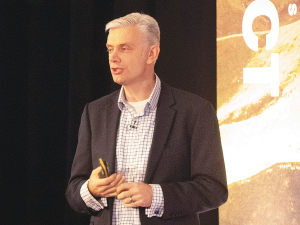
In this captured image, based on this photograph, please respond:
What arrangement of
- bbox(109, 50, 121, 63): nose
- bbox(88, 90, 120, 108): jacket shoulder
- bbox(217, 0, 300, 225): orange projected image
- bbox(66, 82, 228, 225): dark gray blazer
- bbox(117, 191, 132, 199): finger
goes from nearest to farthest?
bbox(117, 191, 132, 199): finger, bbox(66, 82, 228, 225): dark gray blazer, bbox(109, 50, 121, 63): nose, bbox(88, 90, 120, 108): jacket shoulder, bbox(217, 0, 300, 225): orange projected image

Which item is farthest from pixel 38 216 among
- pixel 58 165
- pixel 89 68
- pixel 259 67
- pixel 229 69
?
pixel 259 67

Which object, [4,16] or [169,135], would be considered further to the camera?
[4,16]

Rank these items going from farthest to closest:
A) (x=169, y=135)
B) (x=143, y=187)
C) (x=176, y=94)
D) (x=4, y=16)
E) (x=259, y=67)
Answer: (x=4, y=16) < (x=259, y=67) < (x=176, y=94) < (x=169, y=135) < (x=143, y=187)

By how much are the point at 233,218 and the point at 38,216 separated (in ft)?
4.55

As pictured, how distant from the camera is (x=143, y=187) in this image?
1.25 metres

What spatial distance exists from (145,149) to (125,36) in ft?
1.65

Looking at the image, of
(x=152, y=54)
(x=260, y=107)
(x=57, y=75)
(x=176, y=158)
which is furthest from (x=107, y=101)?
(x=260, y=107)

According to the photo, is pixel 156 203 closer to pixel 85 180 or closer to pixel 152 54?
pixel 85 180

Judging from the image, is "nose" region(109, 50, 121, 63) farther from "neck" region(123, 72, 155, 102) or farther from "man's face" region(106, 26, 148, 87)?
"neck" region(123, 72, 155, 102)

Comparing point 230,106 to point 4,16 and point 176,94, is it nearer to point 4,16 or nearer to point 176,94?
point 176,94

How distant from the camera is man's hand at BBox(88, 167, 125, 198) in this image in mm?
1242

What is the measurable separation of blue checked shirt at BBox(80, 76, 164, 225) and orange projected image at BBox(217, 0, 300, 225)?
3.35ft

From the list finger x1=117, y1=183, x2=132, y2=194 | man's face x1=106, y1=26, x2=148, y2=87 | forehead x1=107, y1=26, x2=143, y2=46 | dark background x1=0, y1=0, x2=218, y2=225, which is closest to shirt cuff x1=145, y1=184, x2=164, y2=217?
finger x1=117, y1=183, x2=132, y2=194

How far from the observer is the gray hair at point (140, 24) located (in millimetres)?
1459
